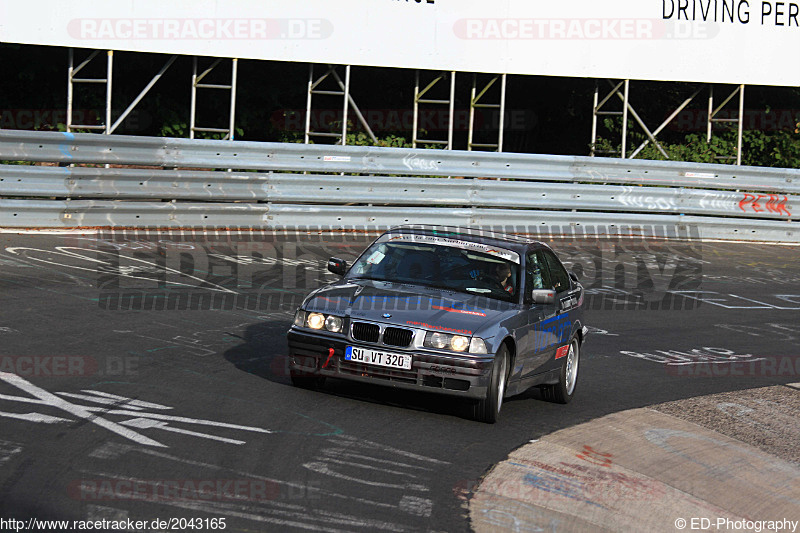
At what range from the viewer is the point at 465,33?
22.7 m

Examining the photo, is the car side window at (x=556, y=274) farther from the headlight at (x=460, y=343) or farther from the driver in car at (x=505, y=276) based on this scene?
the headlight at (x=460, y=343)

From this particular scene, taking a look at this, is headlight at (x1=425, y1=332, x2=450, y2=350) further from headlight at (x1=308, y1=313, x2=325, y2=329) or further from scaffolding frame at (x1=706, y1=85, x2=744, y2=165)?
scaffolding frame at (x1=706, y1=85, x2=744, y2=165)

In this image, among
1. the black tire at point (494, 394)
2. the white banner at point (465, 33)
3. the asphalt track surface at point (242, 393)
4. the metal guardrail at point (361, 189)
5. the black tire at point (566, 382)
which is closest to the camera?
the asphalt track surface at point (242, 393)

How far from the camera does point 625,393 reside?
10.1 meters

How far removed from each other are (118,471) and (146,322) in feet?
16.9

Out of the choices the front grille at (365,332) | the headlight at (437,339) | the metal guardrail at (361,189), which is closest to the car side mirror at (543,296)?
the headlight at (437,339)

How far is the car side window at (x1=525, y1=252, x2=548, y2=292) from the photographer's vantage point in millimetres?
9336

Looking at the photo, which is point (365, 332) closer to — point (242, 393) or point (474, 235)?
point (242, 393)

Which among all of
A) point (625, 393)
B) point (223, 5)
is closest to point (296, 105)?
point (223, 5)

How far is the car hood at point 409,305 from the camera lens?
326 inches

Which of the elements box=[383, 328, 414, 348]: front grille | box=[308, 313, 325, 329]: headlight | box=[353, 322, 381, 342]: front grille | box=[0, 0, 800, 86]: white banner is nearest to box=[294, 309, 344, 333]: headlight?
box=[308, 313, 325, 329]: headlight

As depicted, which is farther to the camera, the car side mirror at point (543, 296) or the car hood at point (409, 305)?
the car side mirror at point (543, 296)

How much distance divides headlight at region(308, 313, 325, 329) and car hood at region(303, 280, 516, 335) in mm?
47

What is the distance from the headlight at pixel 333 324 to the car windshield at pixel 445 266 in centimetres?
91
